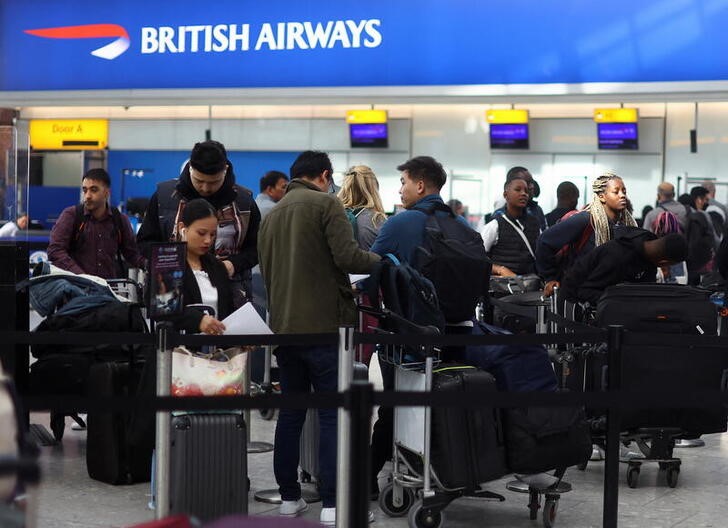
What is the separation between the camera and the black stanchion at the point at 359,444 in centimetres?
364

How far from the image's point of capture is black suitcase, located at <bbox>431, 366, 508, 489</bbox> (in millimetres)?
5293

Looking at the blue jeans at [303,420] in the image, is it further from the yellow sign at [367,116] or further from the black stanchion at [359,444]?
the yellow sign at [367,116]

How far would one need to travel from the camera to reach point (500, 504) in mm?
6145

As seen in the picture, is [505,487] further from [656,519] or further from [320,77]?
[320,77]

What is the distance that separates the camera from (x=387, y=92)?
53.8 ft

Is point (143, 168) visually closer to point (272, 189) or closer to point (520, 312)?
point (272, 189)

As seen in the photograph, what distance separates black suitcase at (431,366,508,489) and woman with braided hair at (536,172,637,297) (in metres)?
2.54

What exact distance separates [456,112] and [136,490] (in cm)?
1151

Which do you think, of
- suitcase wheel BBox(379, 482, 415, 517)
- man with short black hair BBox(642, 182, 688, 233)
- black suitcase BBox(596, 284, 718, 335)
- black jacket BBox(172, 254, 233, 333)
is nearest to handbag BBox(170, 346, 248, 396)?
black jacket BBox(172, 254, 233, 333)

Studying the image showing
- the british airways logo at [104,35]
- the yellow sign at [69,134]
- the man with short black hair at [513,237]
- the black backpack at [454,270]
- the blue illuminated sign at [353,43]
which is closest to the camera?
the black backpack at [454,270]

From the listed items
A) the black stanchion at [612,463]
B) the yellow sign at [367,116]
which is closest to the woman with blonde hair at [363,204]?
the black stanchion at [612,463]

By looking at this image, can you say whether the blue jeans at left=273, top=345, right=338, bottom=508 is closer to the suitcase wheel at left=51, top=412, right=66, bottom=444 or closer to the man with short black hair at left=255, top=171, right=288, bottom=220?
the suitcase wheel at left=51, top=412, right=66, bottom=444

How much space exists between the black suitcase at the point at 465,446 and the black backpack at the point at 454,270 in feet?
2.14

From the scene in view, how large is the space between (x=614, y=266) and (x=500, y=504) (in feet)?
5.44
